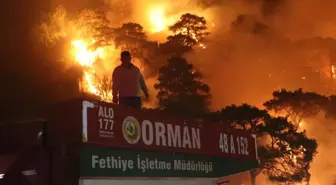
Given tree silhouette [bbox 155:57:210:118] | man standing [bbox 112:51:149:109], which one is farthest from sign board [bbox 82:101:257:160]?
tree silhouette [bbox 155:57:210:118]

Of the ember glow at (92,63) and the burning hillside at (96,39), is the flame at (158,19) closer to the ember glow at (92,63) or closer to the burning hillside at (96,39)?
the burning hillside at (96,39)

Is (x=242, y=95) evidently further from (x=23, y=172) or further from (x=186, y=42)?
(x=23, y=172)

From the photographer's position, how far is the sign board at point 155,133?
4344 millimetres

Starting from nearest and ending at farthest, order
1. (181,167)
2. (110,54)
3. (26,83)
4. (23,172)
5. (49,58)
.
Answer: (23,172)
(181,167)
(26,83)
(49,58)
(110,54)

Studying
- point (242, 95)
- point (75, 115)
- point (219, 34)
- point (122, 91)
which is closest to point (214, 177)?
point (122, 91)

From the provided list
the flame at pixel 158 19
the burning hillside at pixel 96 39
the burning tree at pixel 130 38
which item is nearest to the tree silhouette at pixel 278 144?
the burning hillside at pixel 96 39

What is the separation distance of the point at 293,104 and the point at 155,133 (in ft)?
68.8

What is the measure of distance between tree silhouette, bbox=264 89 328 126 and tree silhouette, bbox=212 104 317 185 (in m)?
4.73

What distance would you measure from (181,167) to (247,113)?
14628 mm

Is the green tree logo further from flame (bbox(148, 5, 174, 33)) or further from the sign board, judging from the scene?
flame (bbox(148, 5, 174, 33))

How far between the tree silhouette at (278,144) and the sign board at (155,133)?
13.3 metres

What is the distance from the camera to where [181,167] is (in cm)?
539

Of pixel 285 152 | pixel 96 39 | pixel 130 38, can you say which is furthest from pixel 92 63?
pixel 285 152

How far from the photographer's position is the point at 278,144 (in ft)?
65.2
